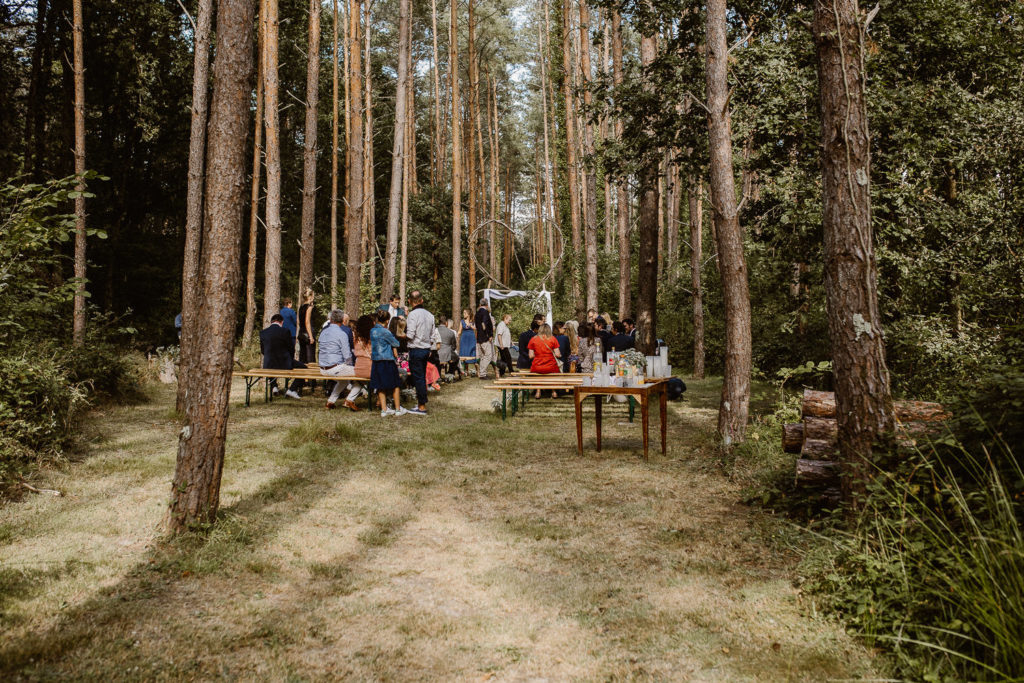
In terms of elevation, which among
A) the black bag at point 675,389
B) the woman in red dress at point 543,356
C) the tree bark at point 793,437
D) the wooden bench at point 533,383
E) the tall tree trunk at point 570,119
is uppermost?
the tall tree trunk at point 570,119

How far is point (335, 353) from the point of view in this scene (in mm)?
10859

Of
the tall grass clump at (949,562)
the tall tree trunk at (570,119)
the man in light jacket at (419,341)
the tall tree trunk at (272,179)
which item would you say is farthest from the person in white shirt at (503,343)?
the tall grass clump at (949,562)

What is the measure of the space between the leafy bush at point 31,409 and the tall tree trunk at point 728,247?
6.75 meters

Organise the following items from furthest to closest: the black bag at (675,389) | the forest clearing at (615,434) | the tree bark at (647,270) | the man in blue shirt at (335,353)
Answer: the tree bark at (647,270), the black bag at (675,389), the man in blue shirt at (335,353), the forest clearing at (615,434)

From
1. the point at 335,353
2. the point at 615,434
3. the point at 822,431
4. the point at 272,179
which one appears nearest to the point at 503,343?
the point at 335,353

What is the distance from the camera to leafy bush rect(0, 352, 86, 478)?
17.6 ft

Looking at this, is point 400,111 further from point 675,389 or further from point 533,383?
point 675,389

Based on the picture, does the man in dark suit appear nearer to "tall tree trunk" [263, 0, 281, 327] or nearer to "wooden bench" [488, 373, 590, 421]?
"tall tree trunk" [263, 0, 281, 327]

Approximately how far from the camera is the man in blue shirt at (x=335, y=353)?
10.7 meters

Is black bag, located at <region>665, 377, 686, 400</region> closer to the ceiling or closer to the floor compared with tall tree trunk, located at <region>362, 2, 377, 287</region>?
→ closer to the floor

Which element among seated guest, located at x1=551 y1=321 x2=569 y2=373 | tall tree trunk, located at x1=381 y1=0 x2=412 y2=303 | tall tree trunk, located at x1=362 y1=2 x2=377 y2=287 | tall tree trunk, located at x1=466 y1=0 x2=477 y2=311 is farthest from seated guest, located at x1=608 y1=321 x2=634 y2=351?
tall tree trunk, located at x1=466 y1=0 x2=477 y2=311

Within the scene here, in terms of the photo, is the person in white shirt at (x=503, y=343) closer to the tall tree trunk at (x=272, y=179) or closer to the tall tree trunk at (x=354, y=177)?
the tall tree trunk at (x=354, y=177)

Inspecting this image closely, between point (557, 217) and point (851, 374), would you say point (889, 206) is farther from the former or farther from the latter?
point (557, 217)

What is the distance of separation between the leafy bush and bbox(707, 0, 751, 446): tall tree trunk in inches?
266
